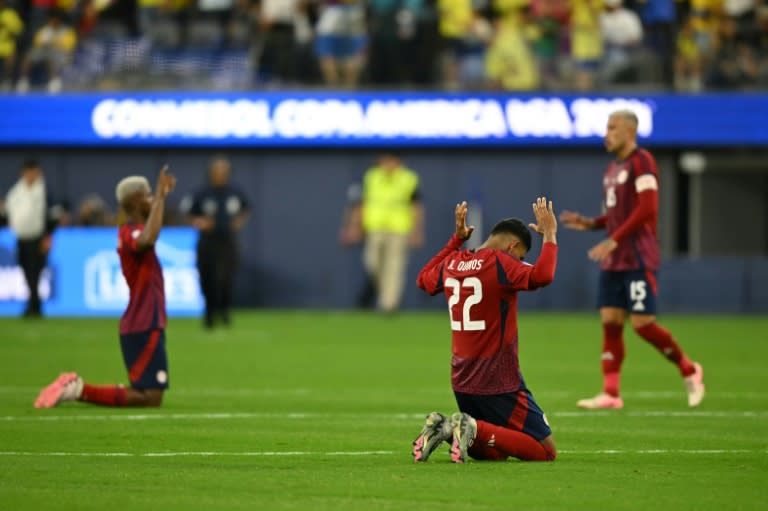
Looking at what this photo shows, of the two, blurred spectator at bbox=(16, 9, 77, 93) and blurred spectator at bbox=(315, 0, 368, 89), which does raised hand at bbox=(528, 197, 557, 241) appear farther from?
blurred spectator at bbox=(16, 9, 77, 93)

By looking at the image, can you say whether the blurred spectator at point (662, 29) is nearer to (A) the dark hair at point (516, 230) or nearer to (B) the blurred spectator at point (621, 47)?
A: (B) the blurred spectator at point (621, 47)

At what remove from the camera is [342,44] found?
27172mm

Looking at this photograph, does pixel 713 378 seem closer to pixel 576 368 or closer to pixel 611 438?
pixel 576 368

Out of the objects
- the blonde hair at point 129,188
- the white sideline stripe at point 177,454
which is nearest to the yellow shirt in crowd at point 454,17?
the blonde hair at point 129,188

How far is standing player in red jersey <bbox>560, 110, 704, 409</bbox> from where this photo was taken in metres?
12.2

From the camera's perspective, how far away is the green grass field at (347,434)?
→ 7.54 metres

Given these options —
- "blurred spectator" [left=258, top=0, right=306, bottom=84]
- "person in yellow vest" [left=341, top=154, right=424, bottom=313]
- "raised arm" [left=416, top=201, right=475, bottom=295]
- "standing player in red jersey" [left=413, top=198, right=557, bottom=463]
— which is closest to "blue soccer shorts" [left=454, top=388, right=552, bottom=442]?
"standing player in red jersey" [left=413, top=198, right=557, bottom=463]

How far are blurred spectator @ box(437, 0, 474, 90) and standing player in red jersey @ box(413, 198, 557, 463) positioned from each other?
58.6ft

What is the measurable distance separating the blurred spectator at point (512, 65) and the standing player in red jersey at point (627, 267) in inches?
561

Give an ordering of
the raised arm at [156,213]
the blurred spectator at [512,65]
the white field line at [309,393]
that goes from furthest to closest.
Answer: the blurred spectator at [512,65] < the white field line at [309,393] < the raised arm at [156,213]

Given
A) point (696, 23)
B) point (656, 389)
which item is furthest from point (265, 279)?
point (656, 389)

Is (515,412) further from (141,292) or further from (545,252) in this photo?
(141,292)

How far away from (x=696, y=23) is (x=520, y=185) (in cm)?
422

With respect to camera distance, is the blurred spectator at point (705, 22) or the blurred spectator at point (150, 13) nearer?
the blurred spectator at point (705, 22)
